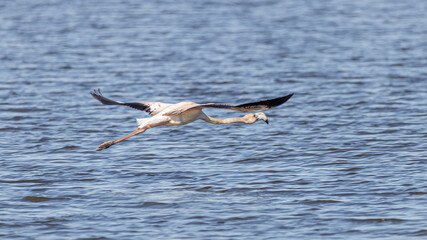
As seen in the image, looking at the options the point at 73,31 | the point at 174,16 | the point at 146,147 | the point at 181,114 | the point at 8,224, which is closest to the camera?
the point at 8,224

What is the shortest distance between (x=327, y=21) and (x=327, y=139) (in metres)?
23.2

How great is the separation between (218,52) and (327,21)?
34.8 feet

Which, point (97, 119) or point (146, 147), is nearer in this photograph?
point (146, 147)

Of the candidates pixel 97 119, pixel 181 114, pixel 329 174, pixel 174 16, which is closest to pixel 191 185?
pixel 181 114

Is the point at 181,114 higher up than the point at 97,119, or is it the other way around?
the point at 181,114

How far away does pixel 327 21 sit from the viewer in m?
40.5

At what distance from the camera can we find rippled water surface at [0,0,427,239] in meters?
12.8

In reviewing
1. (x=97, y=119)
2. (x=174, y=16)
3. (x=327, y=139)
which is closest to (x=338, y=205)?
(x=327, y=139)

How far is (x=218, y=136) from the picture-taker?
61.8 ft

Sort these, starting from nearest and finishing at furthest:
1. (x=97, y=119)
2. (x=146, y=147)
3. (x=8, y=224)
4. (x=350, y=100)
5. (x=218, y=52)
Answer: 1. (x=8, y=224)
2. (x=146, y=147)
3. (x=97, y=119)
4. (x=350, y=100)
5. (x=218, y=52)

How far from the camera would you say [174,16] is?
141 feet

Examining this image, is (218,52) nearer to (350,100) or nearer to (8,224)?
(350,100)

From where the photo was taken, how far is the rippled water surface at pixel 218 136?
12.8 meters

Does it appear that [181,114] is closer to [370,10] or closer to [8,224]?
[8,224]
